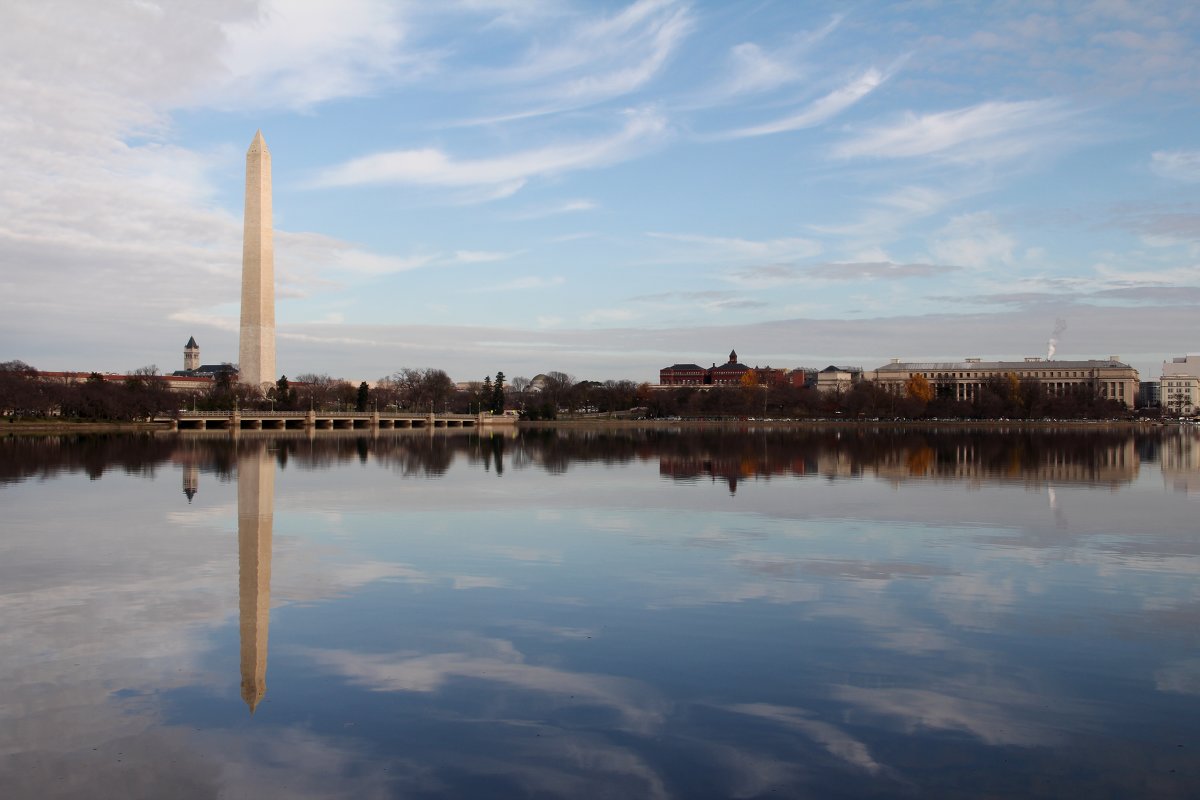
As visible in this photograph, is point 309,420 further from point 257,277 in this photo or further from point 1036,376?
point 1036,376

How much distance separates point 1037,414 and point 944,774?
118113 millimetres

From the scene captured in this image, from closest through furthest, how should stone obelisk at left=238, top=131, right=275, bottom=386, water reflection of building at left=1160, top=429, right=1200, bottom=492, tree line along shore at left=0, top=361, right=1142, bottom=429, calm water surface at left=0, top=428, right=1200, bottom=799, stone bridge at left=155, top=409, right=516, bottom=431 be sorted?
calm water surface at left=0, top=428, right=1200, bottom=799
water reflection of building at left=1160, top=429, right=1200, bottom=492
stone obelisk at left=238, top=131, right=275, bottom=386
stone bridge at left=155, top=409, right=516, bottom=431
tree line along shore at left=0, top=361, right=1142, bottom=429

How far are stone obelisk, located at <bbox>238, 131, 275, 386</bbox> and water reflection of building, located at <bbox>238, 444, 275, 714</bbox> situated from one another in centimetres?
5195

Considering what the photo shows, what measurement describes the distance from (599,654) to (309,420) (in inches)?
3139

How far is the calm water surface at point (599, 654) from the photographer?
253 inches

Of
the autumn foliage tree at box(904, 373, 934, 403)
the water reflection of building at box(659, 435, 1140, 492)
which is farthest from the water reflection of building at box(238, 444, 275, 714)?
the autumn foliage tree at box(904, 373, 934, 403)

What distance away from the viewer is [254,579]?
12.5 meters

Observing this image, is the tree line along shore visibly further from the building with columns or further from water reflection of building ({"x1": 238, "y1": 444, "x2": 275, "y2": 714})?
water reflection of building ({"x1": 238, "y1": 444, "x2": 275, "y2": 714})

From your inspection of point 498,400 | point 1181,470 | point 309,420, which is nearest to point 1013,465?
point 1181,470

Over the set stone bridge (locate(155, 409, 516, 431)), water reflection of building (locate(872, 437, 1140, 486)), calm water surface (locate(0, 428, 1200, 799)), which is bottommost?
calm water surface (locate(0, 428, 1200, 799))

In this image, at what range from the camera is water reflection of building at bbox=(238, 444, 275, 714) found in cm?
838

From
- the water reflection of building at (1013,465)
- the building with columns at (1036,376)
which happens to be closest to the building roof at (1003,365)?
the building with columns at (1036,376)

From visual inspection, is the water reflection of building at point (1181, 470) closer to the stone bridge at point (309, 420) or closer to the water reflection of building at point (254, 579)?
the water reflection of building at point (254, 579)

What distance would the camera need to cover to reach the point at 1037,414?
115 m
